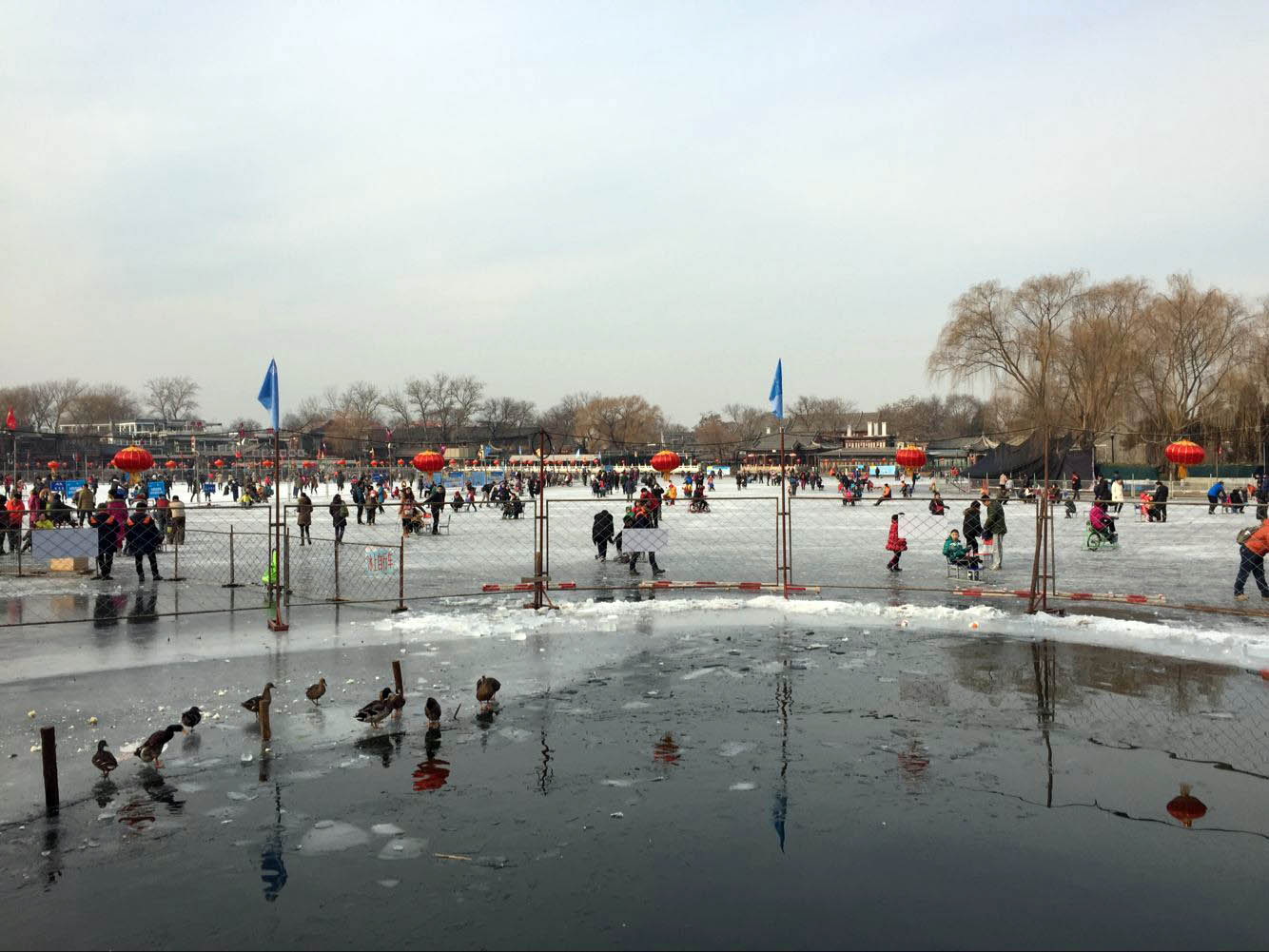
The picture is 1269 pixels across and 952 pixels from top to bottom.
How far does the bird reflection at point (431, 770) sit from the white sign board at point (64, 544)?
11611mm

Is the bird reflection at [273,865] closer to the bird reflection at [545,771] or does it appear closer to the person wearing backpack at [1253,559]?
the bird reflection at [545,771]

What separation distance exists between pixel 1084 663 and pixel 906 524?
21.7 meters

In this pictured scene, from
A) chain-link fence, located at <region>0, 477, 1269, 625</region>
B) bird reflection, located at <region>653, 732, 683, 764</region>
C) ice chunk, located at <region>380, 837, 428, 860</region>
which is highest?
chain-link fence, located at <region>0, 477, 1269, 625</region>

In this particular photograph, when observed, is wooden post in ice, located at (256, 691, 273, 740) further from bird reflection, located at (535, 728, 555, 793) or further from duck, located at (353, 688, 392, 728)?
bird reflection, located at (535, 728, 555, 793)

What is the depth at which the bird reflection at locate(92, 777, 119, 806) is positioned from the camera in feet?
22.9

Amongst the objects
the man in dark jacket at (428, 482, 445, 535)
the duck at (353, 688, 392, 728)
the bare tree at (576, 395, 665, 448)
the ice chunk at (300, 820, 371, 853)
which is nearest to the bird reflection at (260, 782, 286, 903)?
the ice chunk at (300, 820, 371, 853)

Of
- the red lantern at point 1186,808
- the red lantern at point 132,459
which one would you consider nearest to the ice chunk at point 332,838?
the red lantern at point 1186,808

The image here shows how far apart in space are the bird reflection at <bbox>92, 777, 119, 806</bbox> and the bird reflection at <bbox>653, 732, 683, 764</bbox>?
4053 millimetres

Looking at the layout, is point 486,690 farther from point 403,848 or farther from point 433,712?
point 403,848

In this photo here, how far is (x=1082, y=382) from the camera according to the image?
178 feet

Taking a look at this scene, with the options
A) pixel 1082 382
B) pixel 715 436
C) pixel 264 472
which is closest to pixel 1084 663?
pixel 1082 382

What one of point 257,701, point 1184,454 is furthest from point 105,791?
point 1184,454

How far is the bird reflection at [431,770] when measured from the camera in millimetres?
7293

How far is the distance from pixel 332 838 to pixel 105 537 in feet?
48.4
